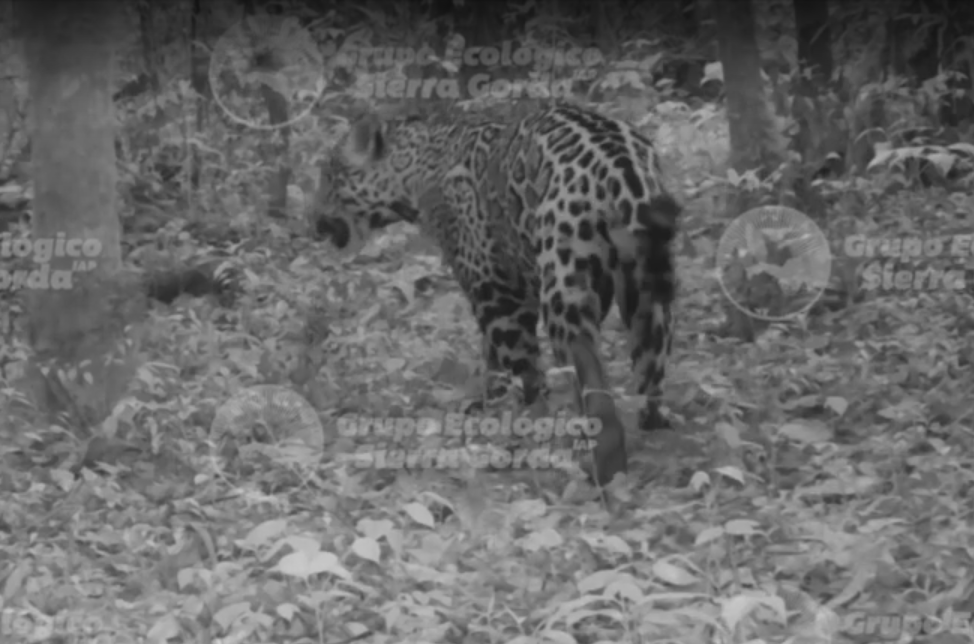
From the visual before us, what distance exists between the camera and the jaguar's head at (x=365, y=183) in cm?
664

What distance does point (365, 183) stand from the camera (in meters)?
6.76

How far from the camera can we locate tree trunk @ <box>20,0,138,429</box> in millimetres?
5977

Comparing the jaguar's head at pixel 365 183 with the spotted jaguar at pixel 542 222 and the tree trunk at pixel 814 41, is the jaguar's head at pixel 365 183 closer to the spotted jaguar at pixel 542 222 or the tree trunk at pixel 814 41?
the spotted jaguar at pixel 542 222

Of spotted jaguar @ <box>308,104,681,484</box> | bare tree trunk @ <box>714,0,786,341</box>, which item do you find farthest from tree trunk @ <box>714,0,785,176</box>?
spotted jaguar @ <box>308,104,681,484</box>

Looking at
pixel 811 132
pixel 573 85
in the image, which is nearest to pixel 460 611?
pixel 811 132

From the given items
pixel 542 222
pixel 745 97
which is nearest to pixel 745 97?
pixel 745 97

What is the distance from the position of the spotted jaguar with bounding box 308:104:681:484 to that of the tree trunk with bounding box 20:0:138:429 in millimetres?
1169

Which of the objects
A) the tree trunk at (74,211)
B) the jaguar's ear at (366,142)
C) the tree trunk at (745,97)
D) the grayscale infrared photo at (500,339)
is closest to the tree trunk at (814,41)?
the grayscale infrared photo at (500,339)

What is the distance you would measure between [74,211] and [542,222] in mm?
1900

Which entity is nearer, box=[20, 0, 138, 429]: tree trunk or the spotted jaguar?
the spotted jaguar

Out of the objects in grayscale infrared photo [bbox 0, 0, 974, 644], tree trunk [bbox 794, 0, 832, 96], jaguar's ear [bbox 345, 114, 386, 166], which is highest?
tree trunk [bbox 794, 0, 832, 96]

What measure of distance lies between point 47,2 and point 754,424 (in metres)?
3.10

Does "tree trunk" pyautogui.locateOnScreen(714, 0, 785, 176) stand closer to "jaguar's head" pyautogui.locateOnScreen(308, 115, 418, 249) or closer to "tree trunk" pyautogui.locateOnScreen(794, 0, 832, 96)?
"tree trunk" pyautogui.locateOnScreen(794, 0, 832, 96)

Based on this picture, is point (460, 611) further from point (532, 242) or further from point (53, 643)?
point (532, 242)
